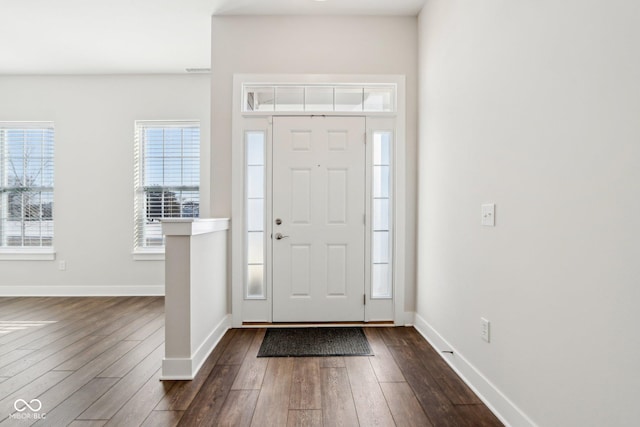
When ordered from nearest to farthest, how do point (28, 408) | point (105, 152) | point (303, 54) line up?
point (28, 408), point (303, 54), point (105, 152)

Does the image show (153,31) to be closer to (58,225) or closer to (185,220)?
(185,220)

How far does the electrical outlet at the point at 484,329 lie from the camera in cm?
206

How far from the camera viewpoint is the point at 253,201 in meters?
3.45

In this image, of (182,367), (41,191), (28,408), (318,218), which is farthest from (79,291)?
(318,218)

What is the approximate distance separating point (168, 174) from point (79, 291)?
1888mm

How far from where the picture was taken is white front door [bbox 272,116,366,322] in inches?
135

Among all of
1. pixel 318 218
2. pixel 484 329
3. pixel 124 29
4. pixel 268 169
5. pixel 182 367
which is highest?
pixel 124 29

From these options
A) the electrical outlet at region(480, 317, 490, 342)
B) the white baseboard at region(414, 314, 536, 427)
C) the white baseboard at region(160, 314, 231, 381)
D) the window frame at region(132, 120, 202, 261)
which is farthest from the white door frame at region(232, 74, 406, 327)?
the window frame at region(132, 120, 202, 261)

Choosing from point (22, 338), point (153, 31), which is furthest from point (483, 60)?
point (22, 338)

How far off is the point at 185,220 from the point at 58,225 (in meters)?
3.44

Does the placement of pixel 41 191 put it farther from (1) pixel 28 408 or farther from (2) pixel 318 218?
(2) pixel 318 218

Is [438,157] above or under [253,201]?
above

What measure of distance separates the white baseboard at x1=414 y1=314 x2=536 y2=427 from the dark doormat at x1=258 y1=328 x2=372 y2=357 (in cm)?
55

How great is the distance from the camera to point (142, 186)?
4.66 metres
